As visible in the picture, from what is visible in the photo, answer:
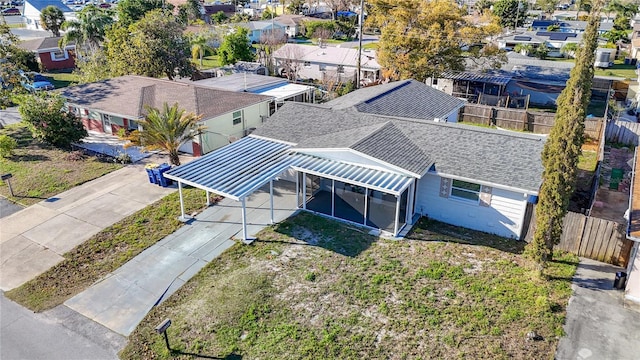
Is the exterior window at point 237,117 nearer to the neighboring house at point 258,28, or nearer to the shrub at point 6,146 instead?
the shrub at point 6,146

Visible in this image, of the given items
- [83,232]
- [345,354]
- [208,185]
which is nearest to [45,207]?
[83,232]

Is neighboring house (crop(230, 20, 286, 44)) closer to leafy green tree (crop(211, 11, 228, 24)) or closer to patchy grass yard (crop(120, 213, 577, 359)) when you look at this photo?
leafy green tree (crop(211, 11, 228, 24))

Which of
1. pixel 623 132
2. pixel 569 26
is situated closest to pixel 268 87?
pixel 623 132

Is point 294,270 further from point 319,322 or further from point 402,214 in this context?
point 402,214

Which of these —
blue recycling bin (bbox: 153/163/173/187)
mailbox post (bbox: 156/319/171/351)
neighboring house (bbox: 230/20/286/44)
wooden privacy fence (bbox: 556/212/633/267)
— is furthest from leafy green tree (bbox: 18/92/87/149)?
neighboring house (bbox: 230/20/286/44)

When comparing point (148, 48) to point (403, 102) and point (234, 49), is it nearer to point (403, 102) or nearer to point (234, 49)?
point (234, 49)
